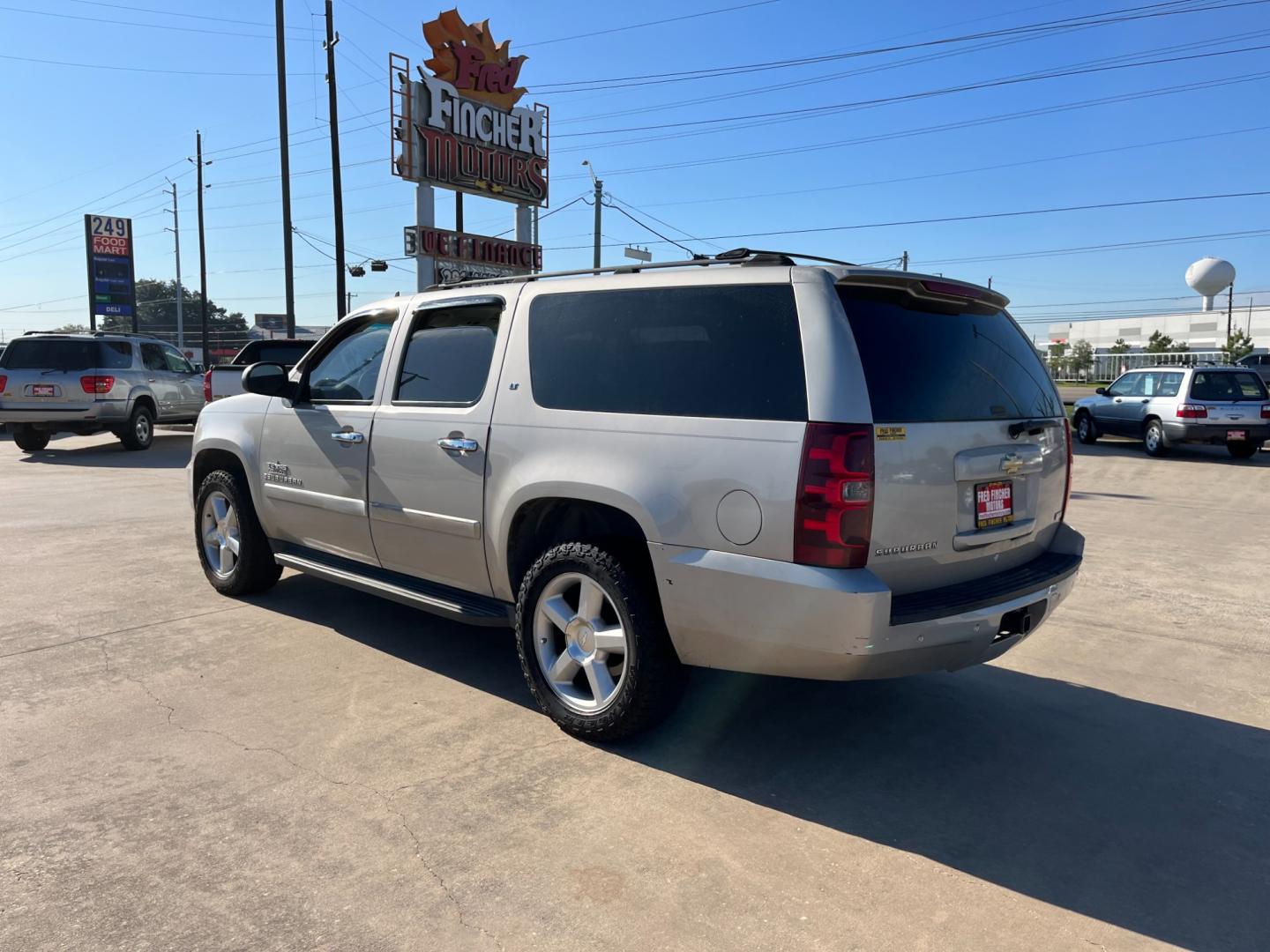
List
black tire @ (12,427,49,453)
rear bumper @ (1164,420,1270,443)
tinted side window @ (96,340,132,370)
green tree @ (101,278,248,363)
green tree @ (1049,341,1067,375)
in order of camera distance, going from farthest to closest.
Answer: green tree @ (101,278,248,363)
green tree @ (1049,341,1067,375)
rear bumper @ (1164,420,1270,443)
black tire @ (12,427,49,453)
tinted side window @ (96,340,132,370)

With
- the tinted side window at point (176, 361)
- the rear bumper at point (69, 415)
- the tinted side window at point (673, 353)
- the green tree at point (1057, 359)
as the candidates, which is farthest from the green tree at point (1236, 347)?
the tinted side window at point (673, 353)

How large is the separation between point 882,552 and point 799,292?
982 mm

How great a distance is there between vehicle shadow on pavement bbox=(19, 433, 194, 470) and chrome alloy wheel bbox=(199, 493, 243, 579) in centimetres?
856

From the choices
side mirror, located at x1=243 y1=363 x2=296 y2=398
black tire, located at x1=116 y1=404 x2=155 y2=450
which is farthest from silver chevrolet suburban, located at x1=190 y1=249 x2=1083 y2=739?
black tire, located at x1=116 y1=404 x2=155 y2=450

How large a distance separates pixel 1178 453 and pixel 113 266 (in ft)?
167

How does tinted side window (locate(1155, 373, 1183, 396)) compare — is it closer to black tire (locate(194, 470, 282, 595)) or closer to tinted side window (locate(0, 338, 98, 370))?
black tire (locate(194, 470, 282, 595))

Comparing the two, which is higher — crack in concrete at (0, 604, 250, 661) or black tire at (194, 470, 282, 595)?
black tire at (194, 470, 282, 595)

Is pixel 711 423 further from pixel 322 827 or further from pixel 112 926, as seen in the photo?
pixel 112 926

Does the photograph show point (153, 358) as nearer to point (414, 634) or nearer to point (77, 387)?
point (77, 387)

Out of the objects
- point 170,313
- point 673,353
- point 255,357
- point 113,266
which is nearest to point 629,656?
point 673,353

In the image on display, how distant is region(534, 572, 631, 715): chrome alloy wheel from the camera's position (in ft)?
12.2

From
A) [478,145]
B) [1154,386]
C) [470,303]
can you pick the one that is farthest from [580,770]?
[478,145]

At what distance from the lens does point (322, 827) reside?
10.1 ft

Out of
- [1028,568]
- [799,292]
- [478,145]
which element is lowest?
[1028,568]
